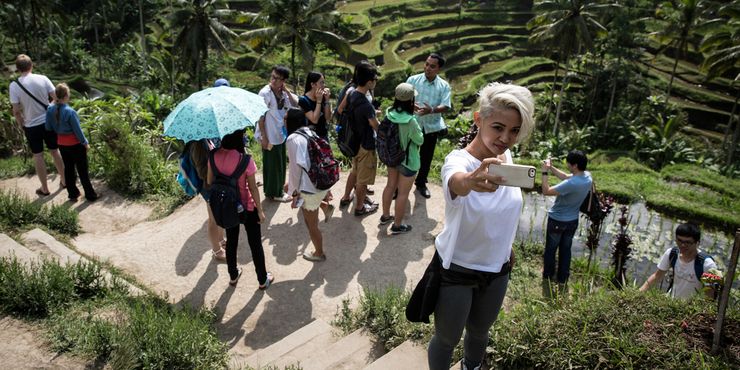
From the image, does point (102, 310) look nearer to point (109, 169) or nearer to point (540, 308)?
point (540, 308)

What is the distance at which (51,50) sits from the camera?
32.5 metres

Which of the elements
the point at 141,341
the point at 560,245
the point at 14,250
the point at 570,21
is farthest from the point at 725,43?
the point at 14,250

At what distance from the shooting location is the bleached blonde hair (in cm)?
203

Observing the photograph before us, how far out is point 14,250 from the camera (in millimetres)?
3957

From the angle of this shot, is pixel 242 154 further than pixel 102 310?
Yes

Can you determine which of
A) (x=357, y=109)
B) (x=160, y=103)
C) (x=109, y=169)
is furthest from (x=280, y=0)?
(x=357, y=109)

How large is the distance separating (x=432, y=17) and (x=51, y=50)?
89.5 feet

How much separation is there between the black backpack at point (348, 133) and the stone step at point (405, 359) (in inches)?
99.3

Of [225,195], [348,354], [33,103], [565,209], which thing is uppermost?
[33,103]

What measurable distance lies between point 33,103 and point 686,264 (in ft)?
22.4

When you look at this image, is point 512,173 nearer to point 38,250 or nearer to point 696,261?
point 696,261

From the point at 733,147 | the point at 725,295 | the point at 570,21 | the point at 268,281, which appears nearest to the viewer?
the point at 725,295

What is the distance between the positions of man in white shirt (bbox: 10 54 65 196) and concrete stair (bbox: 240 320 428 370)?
4268mm

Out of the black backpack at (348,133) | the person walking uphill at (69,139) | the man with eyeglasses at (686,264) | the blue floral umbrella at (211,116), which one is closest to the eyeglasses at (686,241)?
the man with eyeglasses at (686,264)
